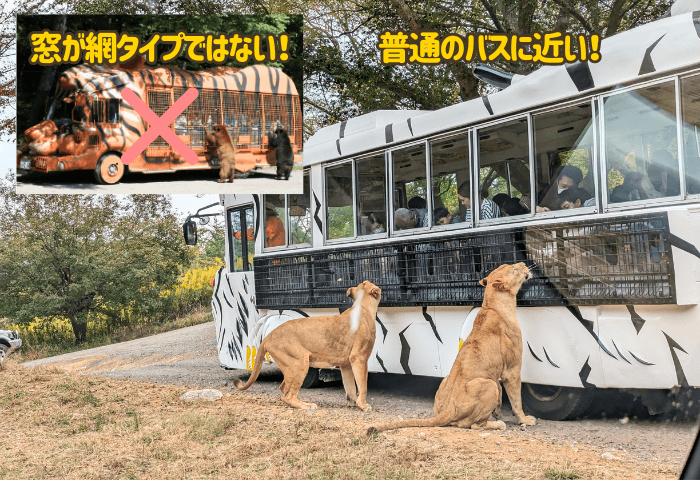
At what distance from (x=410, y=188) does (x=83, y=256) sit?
15323 millimetres

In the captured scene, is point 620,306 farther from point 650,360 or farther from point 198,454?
point 198,454

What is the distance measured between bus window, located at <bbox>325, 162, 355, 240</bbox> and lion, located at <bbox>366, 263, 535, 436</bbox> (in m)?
2.35

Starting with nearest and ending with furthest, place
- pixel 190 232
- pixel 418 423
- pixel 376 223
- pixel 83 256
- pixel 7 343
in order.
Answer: pixel 418 423
pixel 376 223
pixel 190 232
pixel 7 343
pixel 83 256

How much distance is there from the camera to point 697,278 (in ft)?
15.2

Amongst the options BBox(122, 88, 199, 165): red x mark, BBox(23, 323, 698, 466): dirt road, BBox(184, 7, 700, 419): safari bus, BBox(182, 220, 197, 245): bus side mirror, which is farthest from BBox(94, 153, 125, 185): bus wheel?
BBox(184, 7, 700, 419): safari bus

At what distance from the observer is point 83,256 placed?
66.6 feet

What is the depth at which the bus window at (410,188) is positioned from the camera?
7047 millimetres

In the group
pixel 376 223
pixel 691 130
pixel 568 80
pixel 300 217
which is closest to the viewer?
pixel 691 130

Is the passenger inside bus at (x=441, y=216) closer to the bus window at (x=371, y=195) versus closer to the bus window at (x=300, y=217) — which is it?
the bus window at (x=371, y=195)

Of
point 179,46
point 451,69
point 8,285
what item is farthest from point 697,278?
point 8,285

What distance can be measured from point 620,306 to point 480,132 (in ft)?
6.88

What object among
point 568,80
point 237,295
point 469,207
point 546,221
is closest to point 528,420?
point 546,221

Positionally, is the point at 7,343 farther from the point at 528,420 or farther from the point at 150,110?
the point at 528,420

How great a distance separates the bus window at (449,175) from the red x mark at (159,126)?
13.9 feet
